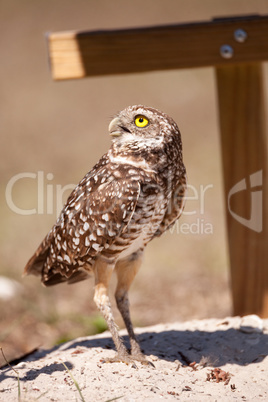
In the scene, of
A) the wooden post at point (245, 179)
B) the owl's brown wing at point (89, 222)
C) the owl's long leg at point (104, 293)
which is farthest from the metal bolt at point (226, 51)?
the owl's long leg at point (104, 293)

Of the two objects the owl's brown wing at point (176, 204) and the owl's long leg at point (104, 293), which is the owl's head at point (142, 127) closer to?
the owl's brown wing at point (176, 204)

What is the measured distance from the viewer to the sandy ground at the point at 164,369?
2.73 m

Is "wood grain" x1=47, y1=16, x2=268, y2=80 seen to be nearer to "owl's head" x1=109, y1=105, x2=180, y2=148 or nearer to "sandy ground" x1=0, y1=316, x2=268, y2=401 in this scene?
"owl's head" x1=109, y1=105, x2=180, y2=148

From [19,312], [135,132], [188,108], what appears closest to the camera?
[135,132]

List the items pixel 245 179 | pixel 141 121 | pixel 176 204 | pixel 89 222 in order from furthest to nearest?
pixel 245 179
pixel 176 204
pixel 89 222
pixel 141 121

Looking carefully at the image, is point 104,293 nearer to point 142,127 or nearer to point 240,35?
point 142,127

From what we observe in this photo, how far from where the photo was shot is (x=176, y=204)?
3262mm

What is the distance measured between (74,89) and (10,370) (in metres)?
7.00

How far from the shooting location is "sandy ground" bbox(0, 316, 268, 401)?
273cm

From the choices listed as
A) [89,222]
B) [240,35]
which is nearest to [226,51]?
[240,35]

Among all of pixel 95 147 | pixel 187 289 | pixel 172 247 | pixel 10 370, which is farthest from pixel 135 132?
pixel 95 147

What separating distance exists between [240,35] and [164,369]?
209 cm

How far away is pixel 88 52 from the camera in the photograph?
3717 millimetres

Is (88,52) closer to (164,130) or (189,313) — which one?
(164,130)
